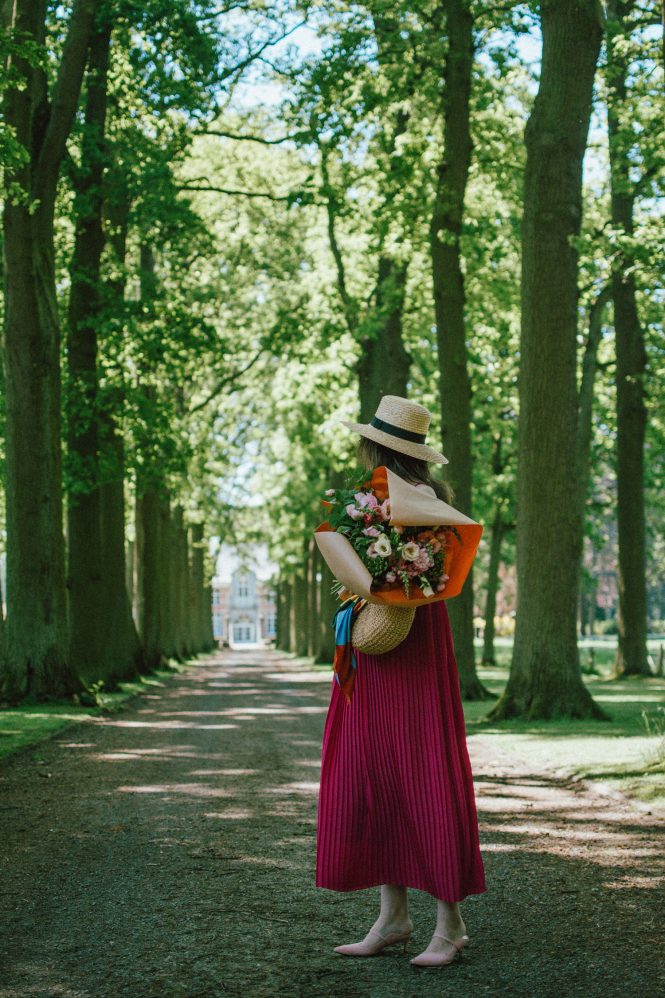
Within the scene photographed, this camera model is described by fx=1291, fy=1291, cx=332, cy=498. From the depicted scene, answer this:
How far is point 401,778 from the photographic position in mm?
5027

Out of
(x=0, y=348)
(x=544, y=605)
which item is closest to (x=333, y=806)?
(x=544, y=605)

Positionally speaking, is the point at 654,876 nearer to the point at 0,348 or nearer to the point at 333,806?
the point at 333,806

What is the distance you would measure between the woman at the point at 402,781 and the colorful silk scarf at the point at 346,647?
3 centimetres

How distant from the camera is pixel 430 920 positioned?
578 centimetres

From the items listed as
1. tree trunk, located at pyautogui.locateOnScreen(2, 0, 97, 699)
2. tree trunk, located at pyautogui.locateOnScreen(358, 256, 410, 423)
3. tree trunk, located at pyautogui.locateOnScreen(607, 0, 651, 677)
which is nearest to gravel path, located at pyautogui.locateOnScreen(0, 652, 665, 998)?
tree trunk, located at pyautogui.locateOnScreen(2, 0, 97, 699)

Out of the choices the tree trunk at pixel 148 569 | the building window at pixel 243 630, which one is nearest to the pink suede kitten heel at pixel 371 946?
the tree trunk at pixel 148 569

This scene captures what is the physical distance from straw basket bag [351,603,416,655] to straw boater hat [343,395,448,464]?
2.13 ft

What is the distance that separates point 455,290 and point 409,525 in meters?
15.5

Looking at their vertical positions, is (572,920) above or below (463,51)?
below

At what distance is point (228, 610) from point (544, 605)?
415ft

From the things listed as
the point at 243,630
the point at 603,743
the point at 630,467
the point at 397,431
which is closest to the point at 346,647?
the point at 397,431

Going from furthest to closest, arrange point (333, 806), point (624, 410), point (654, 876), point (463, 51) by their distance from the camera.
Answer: point (624, 410) → point (463, 51) → point (654, 876) → point (333, 806)

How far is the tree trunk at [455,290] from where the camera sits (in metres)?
19.7

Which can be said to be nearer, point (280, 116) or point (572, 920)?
point (572, 920)
